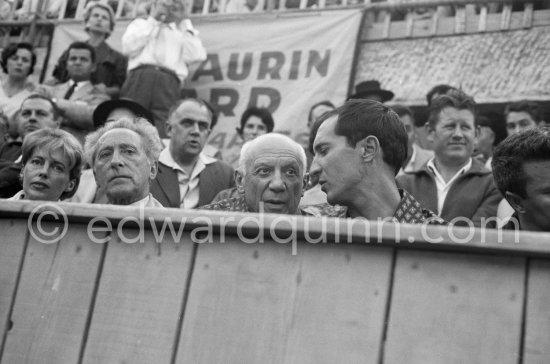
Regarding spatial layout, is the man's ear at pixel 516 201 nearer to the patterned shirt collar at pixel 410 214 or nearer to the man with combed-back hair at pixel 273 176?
the patterned shirt collar at pixel 410 214

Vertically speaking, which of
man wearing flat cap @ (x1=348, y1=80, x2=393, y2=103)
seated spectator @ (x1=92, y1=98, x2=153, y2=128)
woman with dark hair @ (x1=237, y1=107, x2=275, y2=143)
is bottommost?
seated spectator @ (x1=92, y1=98, x2=153, y2=128)

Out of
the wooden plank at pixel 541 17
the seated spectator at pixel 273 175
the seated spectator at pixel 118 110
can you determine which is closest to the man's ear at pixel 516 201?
A: the seated spectator at pixel 273 175

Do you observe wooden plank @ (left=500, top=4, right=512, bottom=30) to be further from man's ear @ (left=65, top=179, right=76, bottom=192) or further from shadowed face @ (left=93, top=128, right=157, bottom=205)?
man's ear @ (left=65, top=179, right=76, bottom=192)

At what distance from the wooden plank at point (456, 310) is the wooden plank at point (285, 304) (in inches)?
2.0

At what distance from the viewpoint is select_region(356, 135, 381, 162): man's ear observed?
10.0 feet

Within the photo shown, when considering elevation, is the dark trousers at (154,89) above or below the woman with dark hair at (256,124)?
above

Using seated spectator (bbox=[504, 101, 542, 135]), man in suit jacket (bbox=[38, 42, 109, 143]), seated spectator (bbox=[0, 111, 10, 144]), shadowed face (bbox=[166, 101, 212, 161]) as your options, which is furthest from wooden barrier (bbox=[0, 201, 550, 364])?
man in suit jacket (bbox=[38, 42, 109, 143])

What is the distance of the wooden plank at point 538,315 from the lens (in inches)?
66.2

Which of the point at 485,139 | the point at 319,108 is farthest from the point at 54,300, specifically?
the point at 319,108

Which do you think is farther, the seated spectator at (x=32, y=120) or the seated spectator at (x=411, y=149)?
the seated spectator at (x=32, y=120)

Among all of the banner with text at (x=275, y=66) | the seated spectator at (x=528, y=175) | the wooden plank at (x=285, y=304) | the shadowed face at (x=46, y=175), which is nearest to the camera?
the wooden plank at (x=285, y=304)

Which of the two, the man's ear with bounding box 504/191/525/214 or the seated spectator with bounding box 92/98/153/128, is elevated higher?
the seated spectator with bounding box 92/98/153/128

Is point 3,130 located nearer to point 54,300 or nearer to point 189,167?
point 189,167

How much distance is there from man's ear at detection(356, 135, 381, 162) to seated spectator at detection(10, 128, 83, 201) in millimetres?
1840
